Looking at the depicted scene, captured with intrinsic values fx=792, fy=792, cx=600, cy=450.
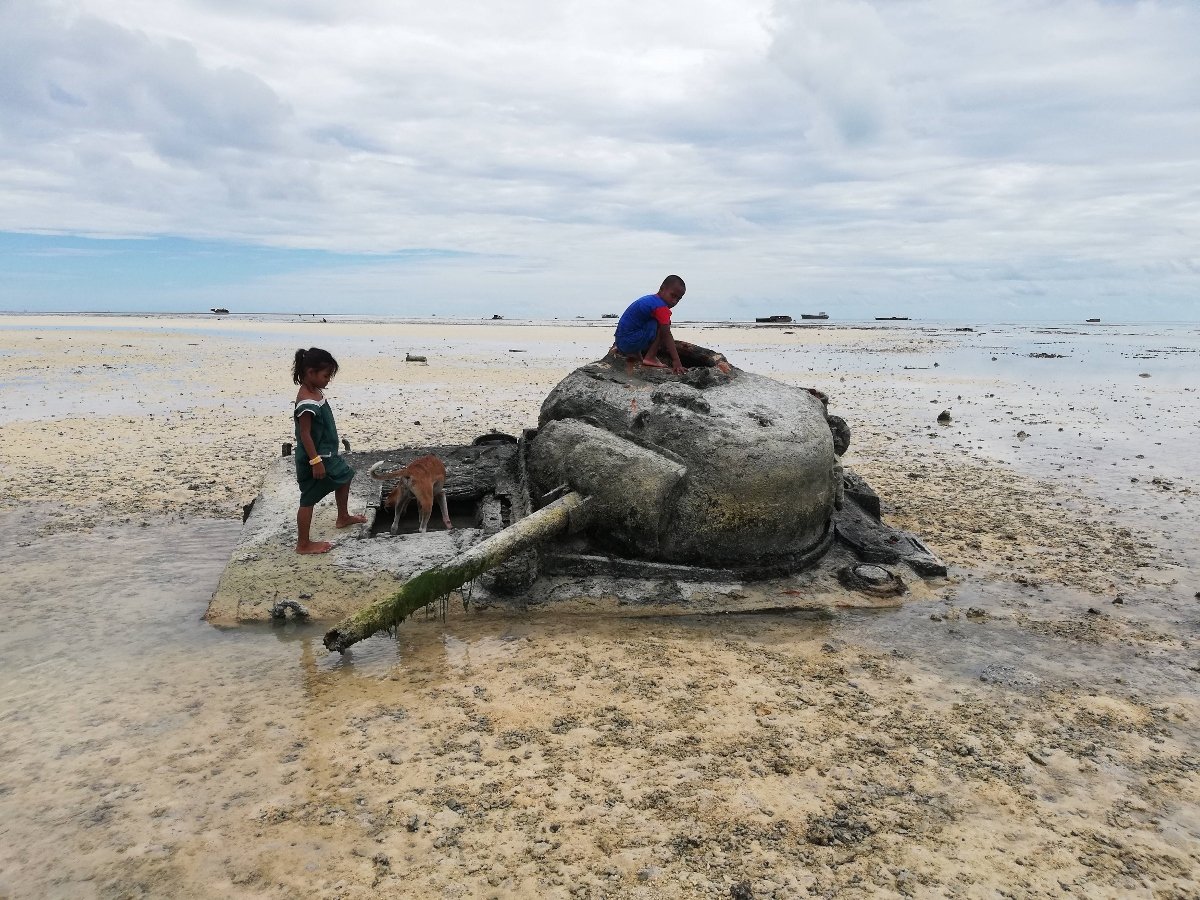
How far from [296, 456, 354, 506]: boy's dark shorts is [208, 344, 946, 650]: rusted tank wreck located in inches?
16.2

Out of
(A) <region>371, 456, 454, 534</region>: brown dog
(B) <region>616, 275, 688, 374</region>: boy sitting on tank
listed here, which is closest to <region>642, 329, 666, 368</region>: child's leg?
(B) <region>616, 275, 688, 374</region>: boy sitting on tank

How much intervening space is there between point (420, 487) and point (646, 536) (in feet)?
6.16

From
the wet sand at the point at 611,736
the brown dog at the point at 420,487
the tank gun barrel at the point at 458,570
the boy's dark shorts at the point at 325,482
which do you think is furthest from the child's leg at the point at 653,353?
the boy's dark shorts at the point at 325,482

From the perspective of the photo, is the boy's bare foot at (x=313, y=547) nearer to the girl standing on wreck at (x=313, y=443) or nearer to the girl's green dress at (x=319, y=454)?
the girl standing on wreck at (x=313, y=443)

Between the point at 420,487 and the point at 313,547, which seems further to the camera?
the point at 420,487

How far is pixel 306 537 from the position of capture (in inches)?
226

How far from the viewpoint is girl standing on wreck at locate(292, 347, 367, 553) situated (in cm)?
562

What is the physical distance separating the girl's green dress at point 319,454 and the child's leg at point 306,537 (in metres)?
0.07

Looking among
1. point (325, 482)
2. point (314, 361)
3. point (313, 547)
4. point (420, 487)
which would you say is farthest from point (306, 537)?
point (314, 361)

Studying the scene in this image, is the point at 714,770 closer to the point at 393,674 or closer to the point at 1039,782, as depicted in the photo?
the point at 1039,782

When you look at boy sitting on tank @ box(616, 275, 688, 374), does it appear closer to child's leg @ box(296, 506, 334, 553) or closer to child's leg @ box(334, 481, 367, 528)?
child's leg @ box(334, 481, 367, 528)

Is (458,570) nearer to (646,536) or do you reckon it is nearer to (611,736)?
(646,536)

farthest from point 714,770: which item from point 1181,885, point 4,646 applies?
point 4,646

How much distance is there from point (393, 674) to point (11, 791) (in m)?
1.69
